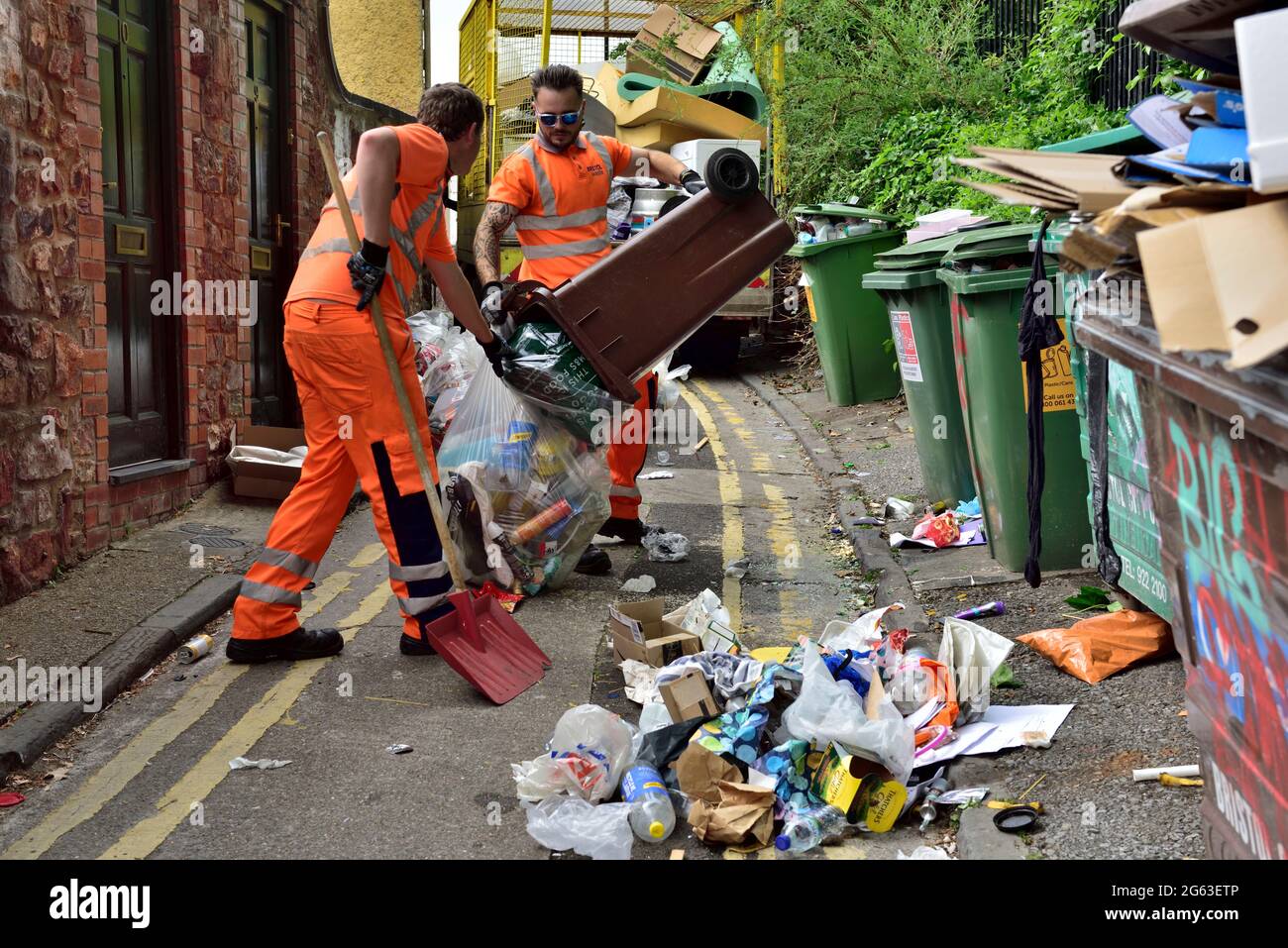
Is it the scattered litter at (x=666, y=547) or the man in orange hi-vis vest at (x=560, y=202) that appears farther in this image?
the scattered litter at (x=666, y=547)

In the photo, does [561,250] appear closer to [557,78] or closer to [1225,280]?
[557,78]

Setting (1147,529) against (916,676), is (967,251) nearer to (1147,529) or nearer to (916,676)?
(1147,529)

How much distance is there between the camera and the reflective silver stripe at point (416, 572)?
4.55 metres

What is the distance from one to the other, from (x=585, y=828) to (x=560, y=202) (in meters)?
3.46

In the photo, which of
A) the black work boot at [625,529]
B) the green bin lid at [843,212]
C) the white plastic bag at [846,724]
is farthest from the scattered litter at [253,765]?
the green bin lid at [843,212]

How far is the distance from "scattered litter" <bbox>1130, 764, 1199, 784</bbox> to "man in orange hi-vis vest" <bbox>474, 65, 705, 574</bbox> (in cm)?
302

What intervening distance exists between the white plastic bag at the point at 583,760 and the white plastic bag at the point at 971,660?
→ 94 centimetres

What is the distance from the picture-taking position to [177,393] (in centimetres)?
696

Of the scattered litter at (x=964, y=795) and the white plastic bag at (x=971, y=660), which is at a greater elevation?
the white plastic bag at (x=971, y=660)

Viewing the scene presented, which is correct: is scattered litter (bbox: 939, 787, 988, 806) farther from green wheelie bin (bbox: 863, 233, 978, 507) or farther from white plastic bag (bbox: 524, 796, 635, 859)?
green wheelie bin (bbox: 863, 233, 978, 507)

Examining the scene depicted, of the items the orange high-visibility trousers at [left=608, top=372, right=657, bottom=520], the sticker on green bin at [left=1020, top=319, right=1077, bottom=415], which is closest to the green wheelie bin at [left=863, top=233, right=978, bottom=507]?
the sticker on green bin at [left=1020, top=319, right=1077, bottom=415]

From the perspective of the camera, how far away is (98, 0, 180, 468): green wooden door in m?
6.38

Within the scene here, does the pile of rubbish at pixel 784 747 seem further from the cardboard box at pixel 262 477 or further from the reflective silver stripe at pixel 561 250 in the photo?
the cardboard box at pixel 262 477

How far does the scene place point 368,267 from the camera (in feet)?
14.4
